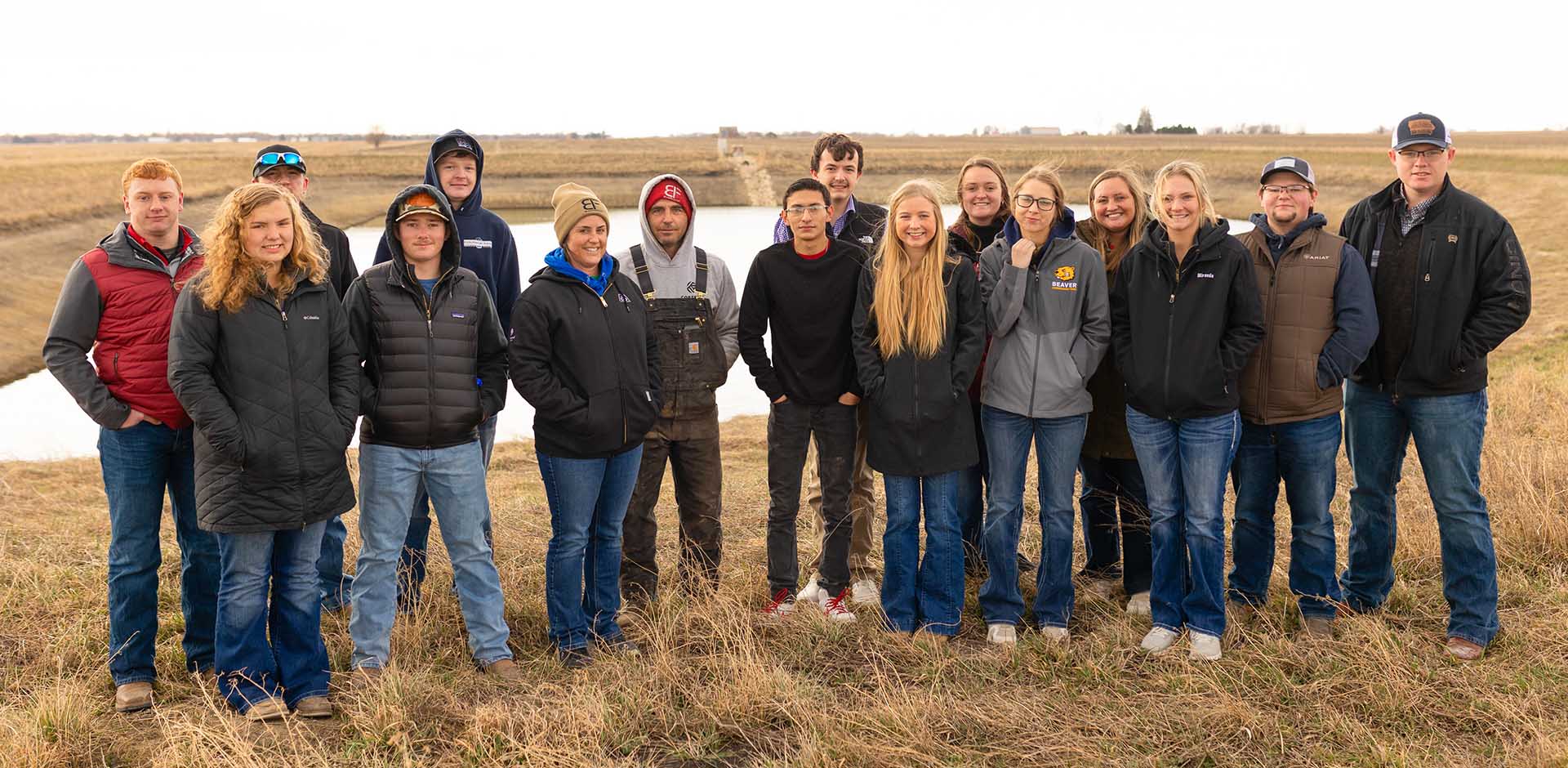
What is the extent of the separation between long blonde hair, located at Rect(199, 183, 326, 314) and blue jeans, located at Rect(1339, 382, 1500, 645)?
4.62m

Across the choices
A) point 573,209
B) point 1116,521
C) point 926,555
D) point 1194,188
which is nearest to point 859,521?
point 926,555

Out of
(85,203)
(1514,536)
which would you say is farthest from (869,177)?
(1514,536)

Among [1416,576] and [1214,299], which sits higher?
[1214,299]

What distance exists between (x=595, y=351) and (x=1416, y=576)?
14.4 ft

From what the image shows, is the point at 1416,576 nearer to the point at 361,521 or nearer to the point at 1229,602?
the point at 1229,602

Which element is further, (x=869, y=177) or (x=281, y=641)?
(x=869, y=177)

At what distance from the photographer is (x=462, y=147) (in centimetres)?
533

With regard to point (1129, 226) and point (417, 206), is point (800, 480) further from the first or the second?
point (417, 206)

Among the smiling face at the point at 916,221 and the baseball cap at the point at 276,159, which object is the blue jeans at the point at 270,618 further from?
the smiling face at the point at 916,221

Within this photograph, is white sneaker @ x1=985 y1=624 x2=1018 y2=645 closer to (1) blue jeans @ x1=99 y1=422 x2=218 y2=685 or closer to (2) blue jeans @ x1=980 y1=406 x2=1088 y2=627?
(2) blue jeans @ x1=980 y1=406 x2=1088 y2=627

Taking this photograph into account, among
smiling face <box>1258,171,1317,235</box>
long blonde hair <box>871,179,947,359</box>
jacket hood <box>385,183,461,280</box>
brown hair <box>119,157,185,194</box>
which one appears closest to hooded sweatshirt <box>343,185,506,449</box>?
jacket hood <box>385,183,461,280</box>

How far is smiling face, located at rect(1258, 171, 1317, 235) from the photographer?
4605 millimetres

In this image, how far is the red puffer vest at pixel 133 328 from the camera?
4.07 m

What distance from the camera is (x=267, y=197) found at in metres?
3.98
